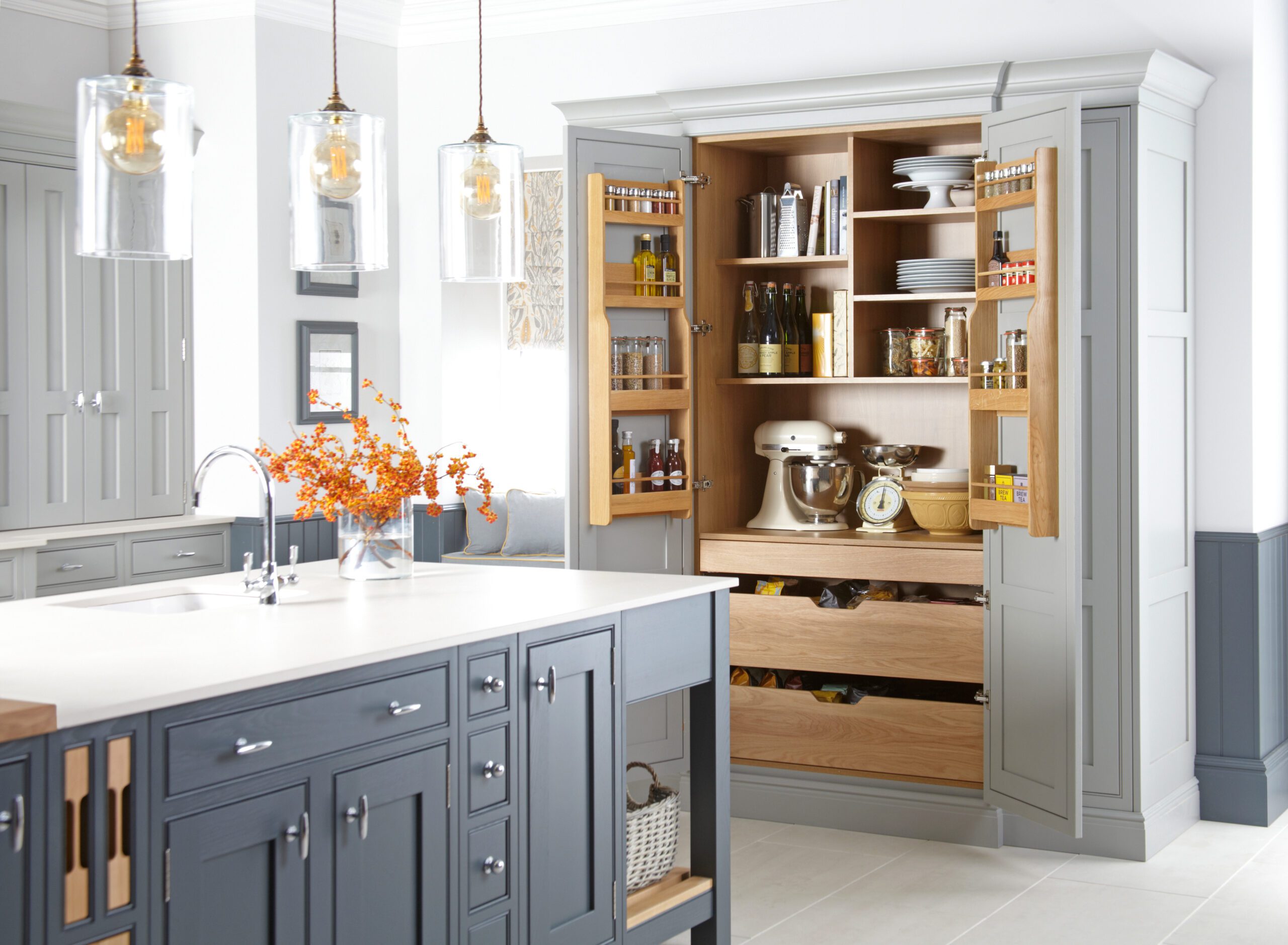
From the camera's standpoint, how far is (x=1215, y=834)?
4.34 meters

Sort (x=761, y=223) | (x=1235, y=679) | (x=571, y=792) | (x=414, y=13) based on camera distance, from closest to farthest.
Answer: (x=571, y=792)
(x=1235, y=679)
(x=761, y=223)
(x=414, y=13)

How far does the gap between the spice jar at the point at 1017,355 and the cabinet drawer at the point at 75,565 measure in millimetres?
3220

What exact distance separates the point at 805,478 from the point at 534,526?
1.33 meters

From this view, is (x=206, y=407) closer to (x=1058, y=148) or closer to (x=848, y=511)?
(x=848, y=511)

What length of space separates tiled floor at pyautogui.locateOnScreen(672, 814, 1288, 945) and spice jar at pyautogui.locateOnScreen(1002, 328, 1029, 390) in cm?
144

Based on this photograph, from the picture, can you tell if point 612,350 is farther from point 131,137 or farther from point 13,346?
point 131,137

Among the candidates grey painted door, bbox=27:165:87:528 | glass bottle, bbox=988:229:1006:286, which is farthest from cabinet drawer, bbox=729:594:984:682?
grey painted door, bbox=27:165:87:528

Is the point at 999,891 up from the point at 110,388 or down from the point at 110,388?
down

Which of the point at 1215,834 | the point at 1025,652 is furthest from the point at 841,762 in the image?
the point at 1215,834

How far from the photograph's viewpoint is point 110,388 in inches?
204

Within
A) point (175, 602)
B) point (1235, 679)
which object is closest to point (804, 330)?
point (1235, 679)

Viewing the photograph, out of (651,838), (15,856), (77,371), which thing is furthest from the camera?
(77,371)

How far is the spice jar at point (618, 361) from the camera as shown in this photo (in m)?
4.48

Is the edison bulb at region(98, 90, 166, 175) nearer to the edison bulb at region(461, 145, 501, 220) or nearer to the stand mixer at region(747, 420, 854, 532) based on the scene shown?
the edison bulb at region(461, 145, 501, 220)
